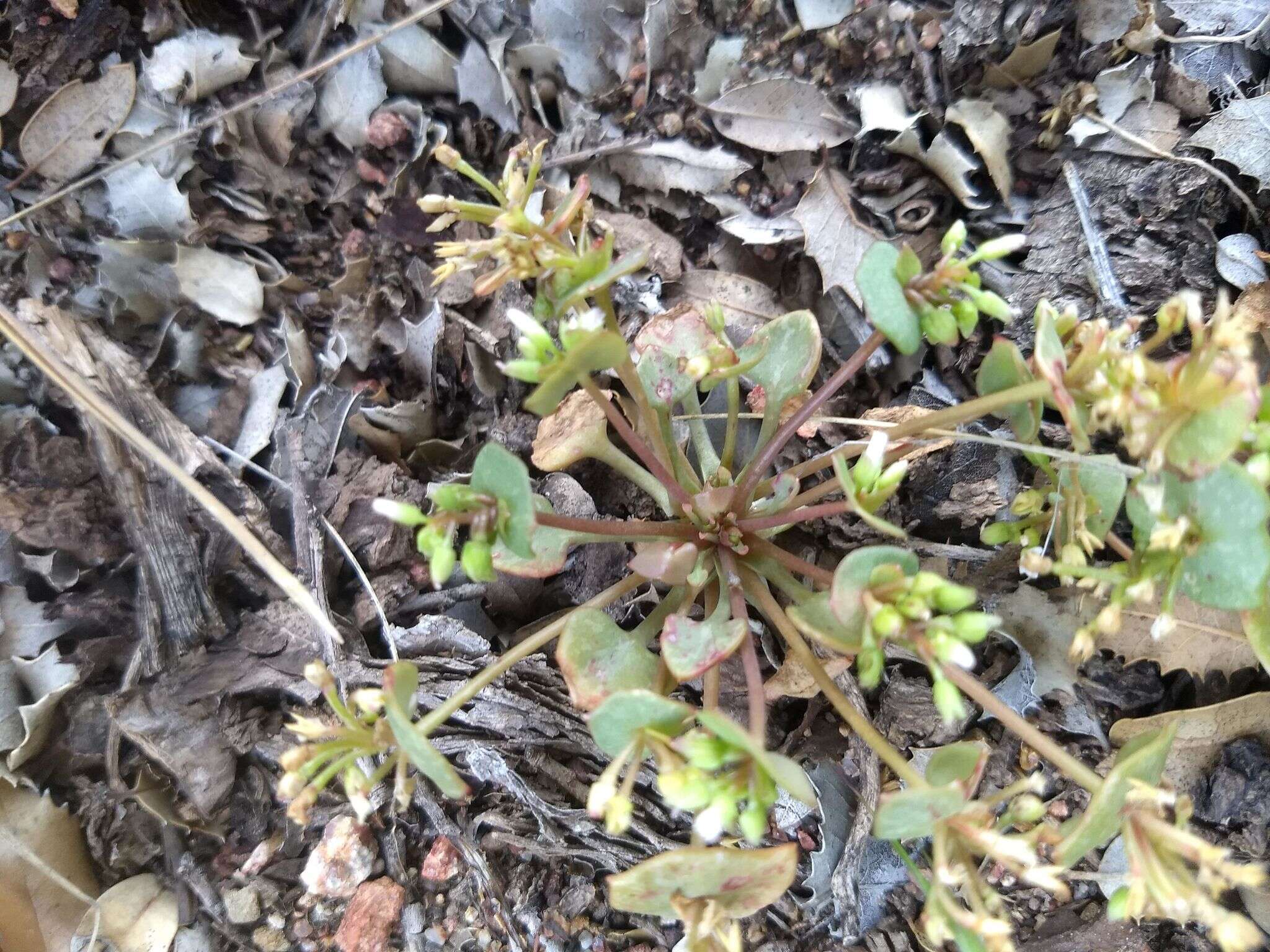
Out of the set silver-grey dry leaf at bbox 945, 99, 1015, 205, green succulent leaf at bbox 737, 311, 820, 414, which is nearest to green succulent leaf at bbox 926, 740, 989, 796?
green succulent leaf at bbox 737, 311, 820, 414

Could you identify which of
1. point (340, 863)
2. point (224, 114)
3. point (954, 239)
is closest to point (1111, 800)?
point (954, 239)

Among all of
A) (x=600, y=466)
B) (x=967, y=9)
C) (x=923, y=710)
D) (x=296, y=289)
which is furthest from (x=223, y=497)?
(x=967, y=9)

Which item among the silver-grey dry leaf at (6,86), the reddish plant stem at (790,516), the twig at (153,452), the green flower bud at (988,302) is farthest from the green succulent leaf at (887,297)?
the silver-grey dry leaf at (6,86)

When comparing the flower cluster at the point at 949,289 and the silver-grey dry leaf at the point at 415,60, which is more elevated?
the silver-grey dry leaf at the point at 415,60

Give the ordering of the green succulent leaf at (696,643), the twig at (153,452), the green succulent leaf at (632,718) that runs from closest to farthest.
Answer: the green succulent leaf at (632,718) < the green succulent leaf at (696,643) < the twig at (153,452)

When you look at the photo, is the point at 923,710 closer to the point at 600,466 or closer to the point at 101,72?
the point at 600,466

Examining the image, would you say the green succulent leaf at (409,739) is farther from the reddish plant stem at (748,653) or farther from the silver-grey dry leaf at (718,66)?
the silver-grey dry leaf at (718,66)

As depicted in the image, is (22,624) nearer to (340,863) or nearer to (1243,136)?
(340,863)
